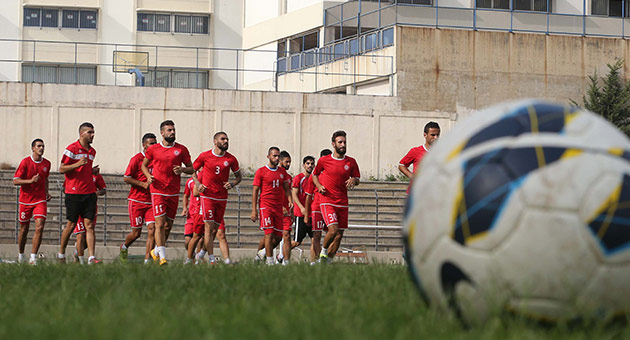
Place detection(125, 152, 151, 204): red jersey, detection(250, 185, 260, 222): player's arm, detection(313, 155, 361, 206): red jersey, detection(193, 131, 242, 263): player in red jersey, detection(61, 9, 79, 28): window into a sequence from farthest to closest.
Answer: detection(61, 9, 79, 28): window < detection(125, 152, 151, 204): red jersey < detection(250, 185, 260, 222): player's arm < detection(313, 155, 361, 206): red jersey < detection(193, 131, 242, 263): player in red jersey

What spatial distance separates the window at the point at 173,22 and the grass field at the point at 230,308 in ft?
152

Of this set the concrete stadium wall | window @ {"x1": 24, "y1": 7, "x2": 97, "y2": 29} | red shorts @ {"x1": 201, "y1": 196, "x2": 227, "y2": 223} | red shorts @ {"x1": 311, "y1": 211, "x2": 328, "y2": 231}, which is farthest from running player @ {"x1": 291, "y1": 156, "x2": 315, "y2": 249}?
window @ {"x1": 24, "y1": 7, "x2": 97, "y2": 29}

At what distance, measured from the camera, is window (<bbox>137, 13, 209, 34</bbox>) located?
55.1m

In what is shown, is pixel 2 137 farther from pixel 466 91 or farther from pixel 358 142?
pixel 466 91

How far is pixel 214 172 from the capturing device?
16.4m

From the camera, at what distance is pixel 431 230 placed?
5.64 metres

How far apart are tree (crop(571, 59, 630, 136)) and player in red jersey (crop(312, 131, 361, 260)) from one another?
24799mm

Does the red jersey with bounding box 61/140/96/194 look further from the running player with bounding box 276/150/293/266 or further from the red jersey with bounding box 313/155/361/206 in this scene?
the red jersey with bounding box 313/155/361/206

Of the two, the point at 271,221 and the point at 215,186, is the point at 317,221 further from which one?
the point at 215,186

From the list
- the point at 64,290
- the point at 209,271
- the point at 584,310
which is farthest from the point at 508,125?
the point at 209,271

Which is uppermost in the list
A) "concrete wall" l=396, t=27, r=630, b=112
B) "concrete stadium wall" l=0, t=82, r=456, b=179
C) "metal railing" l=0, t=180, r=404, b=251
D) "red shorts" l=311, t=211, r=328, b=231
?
"concrete wall" l=396, t=27, r=630, b=112

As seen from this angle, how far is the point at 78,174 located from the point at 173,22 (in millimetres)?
40368

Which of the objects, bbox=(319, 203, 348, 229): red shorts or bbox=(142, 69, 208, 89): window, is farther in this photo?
bbox=(142, 69, 208, 89): window

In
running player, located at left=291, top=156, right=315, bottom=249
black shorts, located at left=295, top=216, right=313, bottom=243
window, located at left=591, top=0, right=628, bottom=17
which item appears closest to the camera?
running player, located at left=291, top=156, right=315, bottom=249
